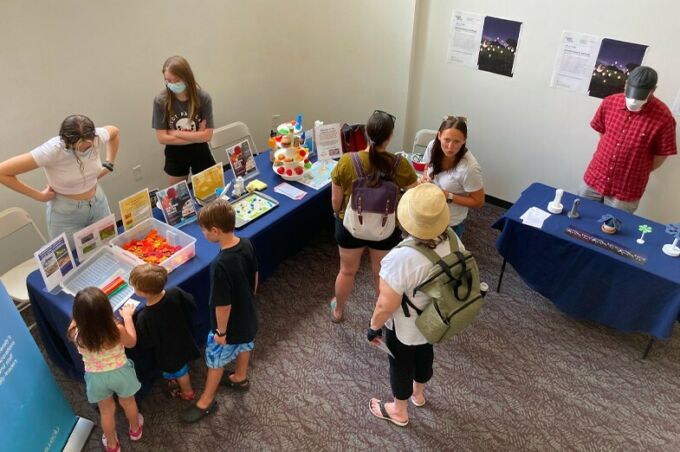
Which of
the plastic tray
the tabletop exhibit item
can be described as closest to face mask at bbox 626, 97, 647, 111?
A: the tabletop exhibit item

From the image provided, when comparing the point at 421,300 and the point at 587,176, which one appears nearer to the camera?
the point at 421,300

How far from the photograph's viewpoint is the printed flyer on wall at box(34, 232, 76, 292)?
2.47 m

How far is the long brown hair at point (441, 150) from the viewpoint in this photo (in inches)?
111

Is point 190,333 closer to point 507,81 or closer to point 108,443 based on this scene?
point 108,443

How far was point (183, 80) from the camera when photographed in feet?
10.6

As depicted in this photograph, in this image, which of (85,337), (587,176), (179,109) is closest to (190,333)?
(85,337)

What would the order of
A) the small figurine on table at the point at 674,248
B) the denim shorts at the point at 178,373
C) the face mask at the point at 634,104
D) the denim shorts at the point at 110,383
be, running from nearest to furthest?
1. the denim shorts at the point at 110,383
2. the denim shorts at the point at 178,373
3. the small figurine on table at the point at 674,248
4. the face mask at the point at 634,104

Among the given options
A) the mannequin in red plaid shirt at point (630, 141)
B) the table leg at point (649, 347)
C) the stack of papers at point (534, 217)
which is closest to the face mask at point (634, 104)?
the mannequin in red plaid shirt at point (630, 141)

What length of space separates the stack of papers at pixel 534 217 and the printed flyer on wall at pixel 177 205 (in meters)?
2.12

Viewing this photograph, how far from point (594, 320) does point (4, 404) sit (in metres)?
3.26

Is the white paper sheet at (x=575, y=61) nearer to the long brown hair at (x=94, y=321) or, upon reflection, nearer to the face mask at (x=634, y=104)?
the face mask at (x=634, y=104)

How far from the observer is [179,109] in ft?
11.2

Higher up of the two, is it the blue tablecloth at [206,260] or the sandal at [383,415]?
the blue tablecloth at [206,260]

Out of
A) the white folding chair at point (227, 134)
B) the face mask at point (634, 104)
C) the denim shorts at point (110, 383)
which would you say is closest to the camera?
the denim shorts at point (110, 383)
